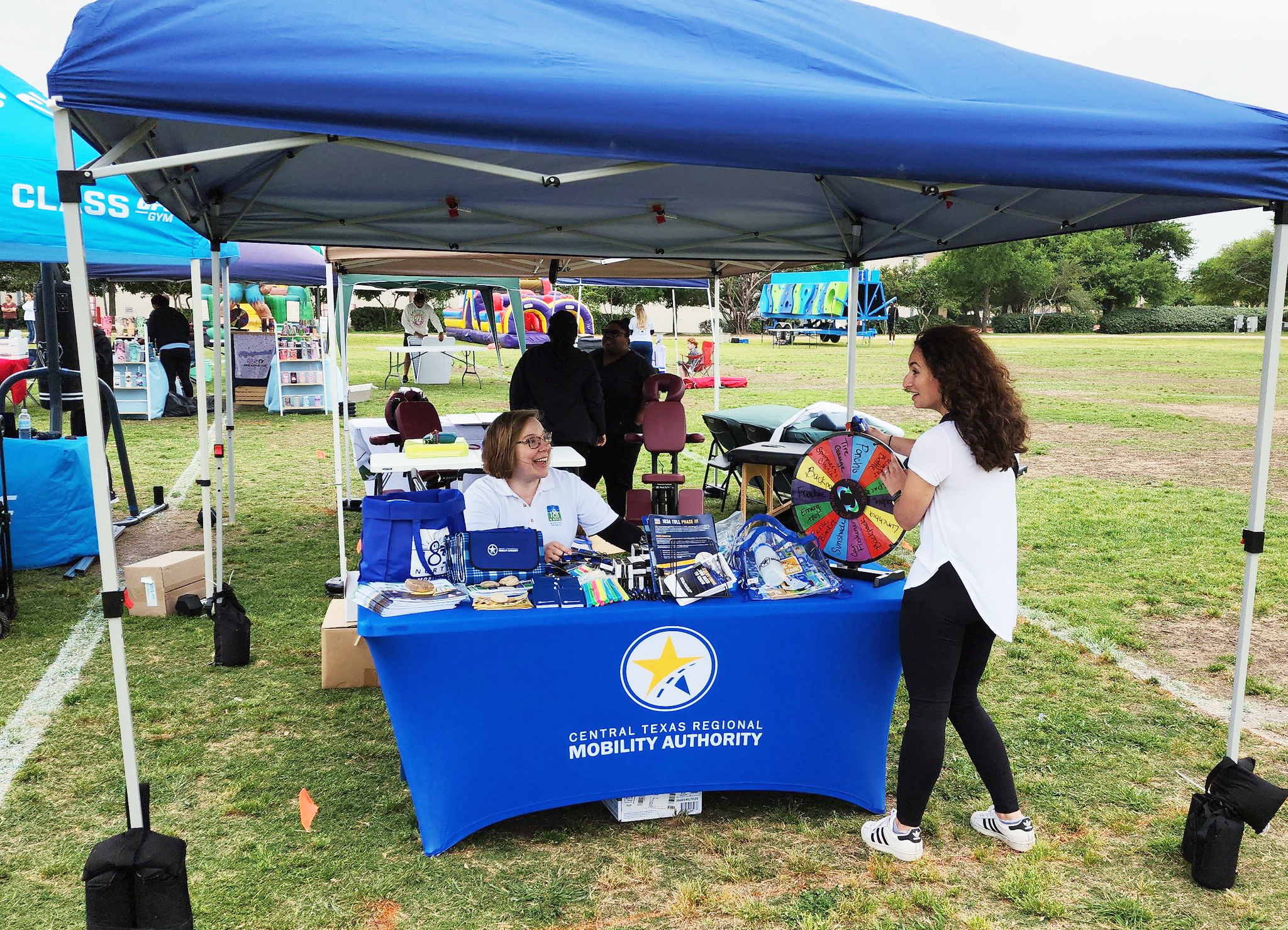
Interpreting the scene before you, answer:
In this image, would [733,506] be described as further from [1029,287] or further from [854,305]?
[1029,287]

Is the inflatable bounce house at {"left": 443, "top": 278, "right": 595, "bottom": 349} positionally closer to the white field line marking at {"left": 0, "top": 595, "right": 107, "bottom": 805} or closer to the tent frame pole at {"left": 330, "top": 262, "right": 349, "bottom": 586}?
the tent frame pole at {"left": 330, "top": 262, "right": 349, "bottom": 586}

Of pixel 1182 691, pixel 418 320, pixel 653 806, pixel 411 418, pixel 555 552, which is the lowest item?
pixel 1182 691

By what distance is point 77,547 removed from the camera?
6355 millimetres

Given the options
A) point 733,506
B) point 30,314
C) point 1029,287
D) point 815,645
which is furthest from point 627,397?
point 1029,287

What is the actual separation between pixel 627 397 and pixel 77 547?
3877mm

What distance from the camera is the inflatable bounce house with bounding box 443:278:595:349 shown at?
76.3 ft

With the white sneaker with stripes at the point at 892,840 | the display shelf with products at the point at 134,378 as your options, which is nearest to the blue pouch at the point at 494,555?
the white sneaker with stripes at the point at 892,840

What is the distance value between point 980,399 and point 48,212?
15.4ft

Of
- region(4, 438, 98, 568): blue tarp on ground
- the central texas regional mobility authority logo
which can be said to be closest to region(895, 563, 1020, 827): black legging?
the central texas regional mobility authority logo

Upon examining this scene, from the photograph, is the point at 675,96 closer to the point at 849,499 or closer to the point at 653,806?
the point at 849,499

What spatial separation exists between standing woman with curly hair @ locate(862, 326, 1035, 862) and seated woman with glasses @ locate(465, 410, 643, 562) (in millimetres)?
1327

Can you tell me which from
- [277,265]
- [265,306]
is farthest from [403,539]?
[265,306]

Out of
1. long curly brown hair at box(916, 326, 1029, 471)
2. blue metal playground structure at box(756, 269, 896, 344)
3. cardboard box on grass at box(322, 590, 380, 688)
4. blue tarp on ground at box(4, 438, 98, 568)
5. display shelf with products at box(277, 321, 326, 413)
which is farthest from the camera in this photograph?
blue metal playground structure at box(756, 269, 896, 344)

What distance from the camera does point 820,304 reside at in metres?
37.5
